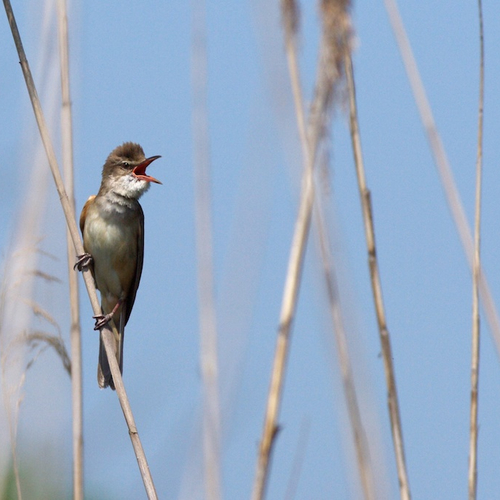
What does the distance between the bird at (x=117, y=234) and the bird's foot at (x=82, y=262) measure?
14 cm

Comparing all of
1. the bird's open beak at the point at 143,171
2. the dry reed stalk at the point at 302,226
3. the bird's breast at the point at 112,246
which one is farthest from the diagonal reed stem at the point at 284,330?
the bird's breast at the point at 112,246

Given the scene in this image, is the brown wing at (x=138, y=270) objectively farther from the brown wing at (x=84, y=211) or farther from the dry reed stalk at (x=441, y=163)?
the dry reed stalk at (x=441, y=163)

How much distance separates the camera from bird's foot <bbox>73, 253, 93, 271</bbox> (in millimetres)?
2777

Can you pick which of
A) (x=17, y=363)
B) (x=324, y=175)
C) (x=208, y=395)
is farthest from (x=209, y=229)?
(x=324, y=175)

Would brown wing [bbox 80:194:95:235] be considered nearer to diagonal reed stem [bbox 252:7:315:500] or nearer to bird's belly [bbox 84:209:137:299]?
bird's belly [bbox 84:209:137:299]

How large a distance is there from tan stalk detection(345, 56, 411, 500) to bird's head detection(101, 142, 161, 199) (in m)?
1.90

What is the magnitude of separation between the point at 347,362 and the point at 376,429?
0.34 metres

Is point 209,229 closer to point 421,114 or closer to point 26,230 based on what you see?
point 26,230

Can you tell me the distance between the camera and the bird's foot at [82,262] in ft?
9.11

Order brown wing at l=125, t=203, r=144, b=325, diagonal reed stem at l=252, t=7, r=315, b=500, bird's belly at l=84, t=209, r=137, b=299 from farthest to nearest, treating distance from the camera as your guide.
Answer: brown wing at l=125, t=203, r=144, b=325 < bird's belly at l=84, t=209, r=137, b=299 < diagonal reed stem at l=252, t=7, r=315, b=500

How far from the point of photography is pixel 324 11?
6.35 ft

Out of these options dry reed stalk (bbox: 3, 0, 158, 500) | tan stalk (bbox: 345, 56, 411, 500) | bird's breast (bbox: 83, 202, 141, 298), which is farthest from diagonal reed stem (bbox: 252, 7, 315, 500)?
bird's breast (bbox: 83, 202, 141, 298)

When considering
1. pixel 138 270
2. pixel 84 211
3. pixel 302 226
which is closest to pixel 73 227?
pixel 302 226

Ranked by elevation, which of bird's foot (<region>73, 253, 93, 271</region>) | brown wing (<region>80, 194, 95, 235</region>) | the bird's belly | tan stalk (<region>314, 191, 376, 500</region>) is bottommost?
tan stalk (<region>314, 191, 376, 500</region>)
